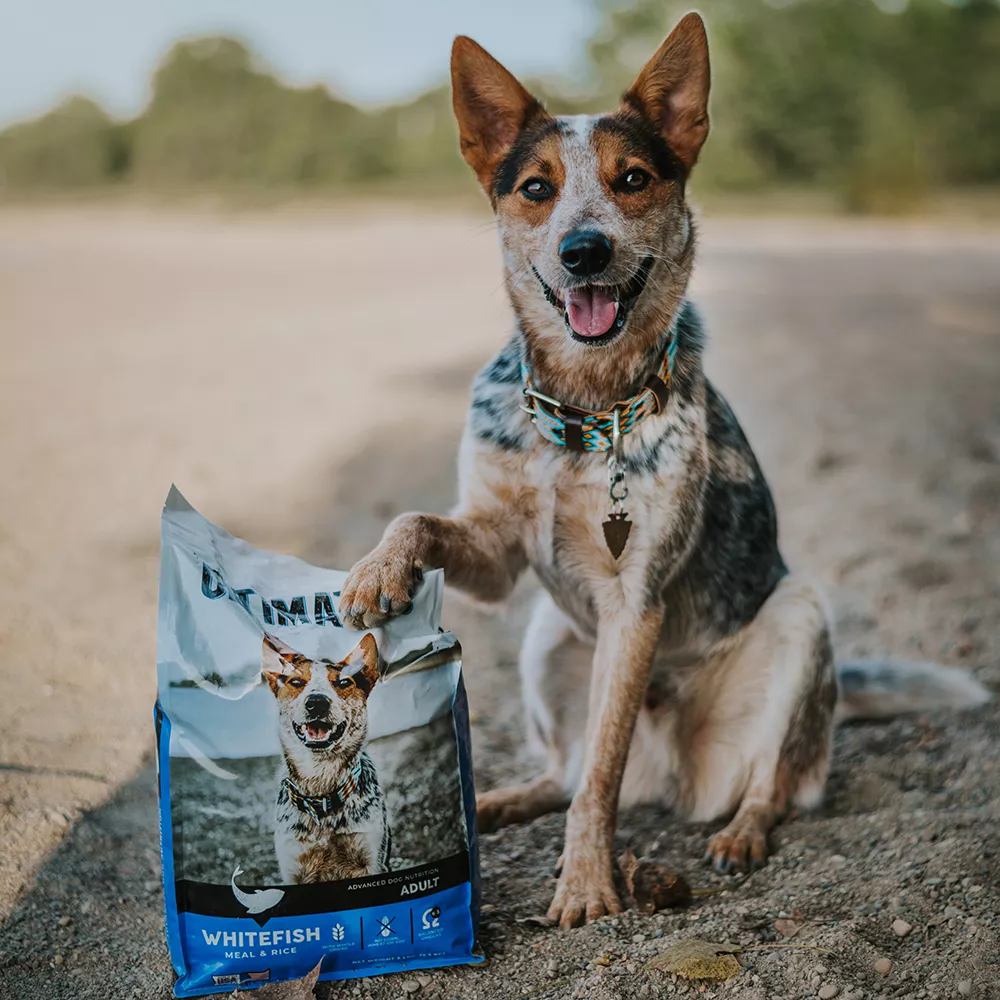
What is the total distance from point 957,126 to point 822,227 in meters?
6.04

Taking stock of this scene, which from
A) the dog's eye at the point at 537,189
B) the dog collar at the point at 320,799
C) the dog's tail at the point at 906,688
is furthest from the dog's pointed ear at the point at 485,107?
the dog's tail at the point at 906,688

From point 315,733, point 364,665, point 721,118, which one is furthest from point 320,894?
→ point 721,118

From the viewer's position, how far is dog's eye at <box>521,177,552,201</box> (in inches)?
110

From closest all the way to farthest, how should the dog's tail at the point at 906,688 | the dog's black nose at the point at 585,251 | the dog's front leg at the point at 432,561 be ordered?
the dog's front leg at the point at 432,561 → the dog's black nose at the point at 585,251 → the dog's tail at the point at 906,688

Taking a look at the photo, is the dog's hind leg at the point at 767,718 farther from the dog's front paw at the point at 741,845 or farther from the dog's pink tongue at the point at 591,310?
the dog's pink tongue at the point at 591,310

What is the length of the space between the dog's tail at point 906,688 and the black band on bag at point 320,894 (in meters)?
1.78

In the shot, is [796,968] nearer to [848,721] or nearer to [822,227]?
[848,721]

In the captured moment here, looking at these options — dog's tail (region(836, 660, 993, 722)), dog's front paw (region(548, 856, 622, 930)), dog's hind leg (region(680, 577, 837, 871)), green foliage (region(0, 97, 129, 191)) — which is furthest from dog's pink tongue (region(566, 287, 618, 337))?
green foliage (region(0, 97, 129, 191))

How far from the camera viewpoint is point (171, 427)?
23.1 feet

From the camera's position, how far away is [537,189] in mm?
2789

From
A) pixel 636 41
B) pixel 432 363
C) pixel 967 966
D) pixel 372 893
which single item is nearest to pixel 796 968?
pixel 967 966

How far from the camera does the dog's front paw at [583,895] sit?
2.46m

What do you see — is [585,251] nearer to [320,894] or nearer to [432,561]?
[432,561]

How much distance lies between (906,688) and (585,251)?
1829 mm
